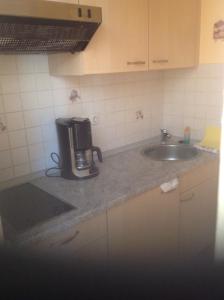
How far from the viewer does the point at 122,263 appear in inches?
16.0

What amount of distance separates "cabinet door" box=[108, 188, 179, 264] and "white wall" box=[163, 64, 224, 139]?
0.74 metres

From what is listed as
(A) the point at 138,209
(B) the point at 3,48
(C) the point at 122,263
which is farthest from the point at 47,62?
(C) the point at 122,263

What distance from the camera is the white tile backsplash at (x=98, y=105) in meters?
1.48

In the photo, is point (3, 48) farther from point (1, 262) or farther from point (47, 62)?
point (1, 262)

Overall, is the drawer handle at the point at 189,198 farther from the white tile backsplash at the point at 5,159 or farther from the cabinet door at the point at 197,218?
the white tile backsplash at the point at 5,159

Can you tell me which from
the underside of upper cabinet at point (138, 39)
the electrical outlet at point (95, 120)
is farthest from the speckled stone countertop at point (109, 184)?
the underside of upper cabinet at point (138, 39)

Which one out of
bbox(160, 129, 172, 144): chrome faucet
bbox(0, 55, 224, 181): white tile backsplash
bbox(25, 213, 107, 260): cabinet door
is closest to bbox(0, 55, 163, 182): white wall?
bbox(0, 55, 224, 181): white tile backsplash

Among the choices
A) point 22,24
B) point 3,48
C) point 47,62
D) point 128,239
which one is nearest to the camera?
Answer: point 22,24

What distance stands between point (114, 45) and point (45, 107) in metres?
0.51

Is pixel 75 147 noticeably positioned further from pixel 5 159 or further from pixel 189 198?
pixel 189 198

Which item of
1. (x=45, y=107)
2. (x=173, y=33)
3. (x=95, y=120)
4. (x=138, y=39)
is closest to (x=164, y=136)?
(x=95, y=120)

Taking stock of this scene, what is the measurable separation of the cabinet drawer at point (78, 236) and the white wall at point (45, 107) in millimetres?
548

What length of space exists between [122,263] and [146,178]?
1184 millimetres

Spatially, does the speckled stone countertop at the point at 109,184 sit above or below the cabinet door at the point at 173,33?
below
